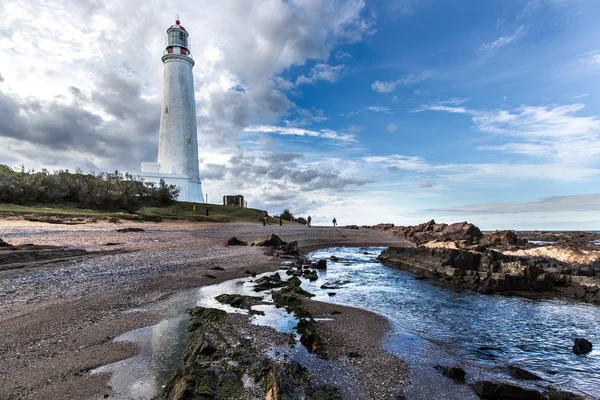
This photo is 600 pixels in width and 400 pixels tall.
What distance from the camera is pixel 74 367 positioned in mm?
3834

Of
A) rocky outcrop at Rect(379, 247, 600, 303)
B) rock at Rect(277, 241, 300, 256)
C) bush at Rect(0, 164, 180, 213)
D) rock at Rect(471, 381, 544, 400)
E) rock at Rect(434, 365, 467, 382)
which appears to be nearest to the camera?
rock at Rect(471, 381, 544, 400)

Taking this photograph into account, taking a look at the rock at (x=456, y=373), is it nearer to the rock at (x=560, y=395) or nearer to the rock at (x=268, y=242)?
the rock at (x=560, y=395)

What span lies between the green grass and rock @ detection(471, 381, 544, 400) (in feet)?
80.8

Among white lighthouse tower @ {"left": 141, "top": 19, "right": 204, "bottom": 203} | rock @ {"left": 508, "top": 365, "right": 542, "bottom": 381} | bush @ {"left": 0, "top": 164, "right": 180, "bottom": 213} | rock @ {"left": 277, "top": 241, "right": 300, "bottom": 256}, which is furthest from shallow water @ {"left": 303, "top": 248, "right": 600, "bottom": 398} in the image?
white lighthouse tower @ {"left": 141, "top": 19, "right": 204, "bottom": 203}

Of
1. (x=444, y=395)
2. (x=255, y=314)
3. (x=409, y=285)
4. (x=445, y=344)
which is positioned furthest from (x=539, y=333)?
(x=255, y=314)

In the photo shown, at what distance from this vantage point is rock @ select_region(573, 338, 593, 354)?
17.7 ft

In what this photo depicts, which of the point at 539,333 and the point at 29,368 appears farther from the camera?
the point at 539,333

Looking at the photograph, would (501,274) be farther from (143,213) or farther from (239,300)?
(143,213)

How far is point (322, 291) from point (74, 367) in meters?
6.37

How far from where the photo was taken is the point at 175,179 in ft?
122

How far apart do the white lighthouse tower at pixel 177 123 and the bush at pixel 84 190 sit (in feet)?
7.12

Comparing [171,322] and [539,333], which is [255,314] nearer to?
[171,322]

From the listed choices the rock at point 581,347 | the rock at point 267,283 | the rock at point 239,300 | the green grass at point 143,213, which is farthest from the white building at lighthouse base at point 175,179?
the rock at point 581,347

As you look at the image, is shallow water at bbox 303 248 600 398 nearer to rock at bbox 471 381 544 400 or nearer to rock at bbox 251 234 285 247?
rock at bbox 471 381 544 400
